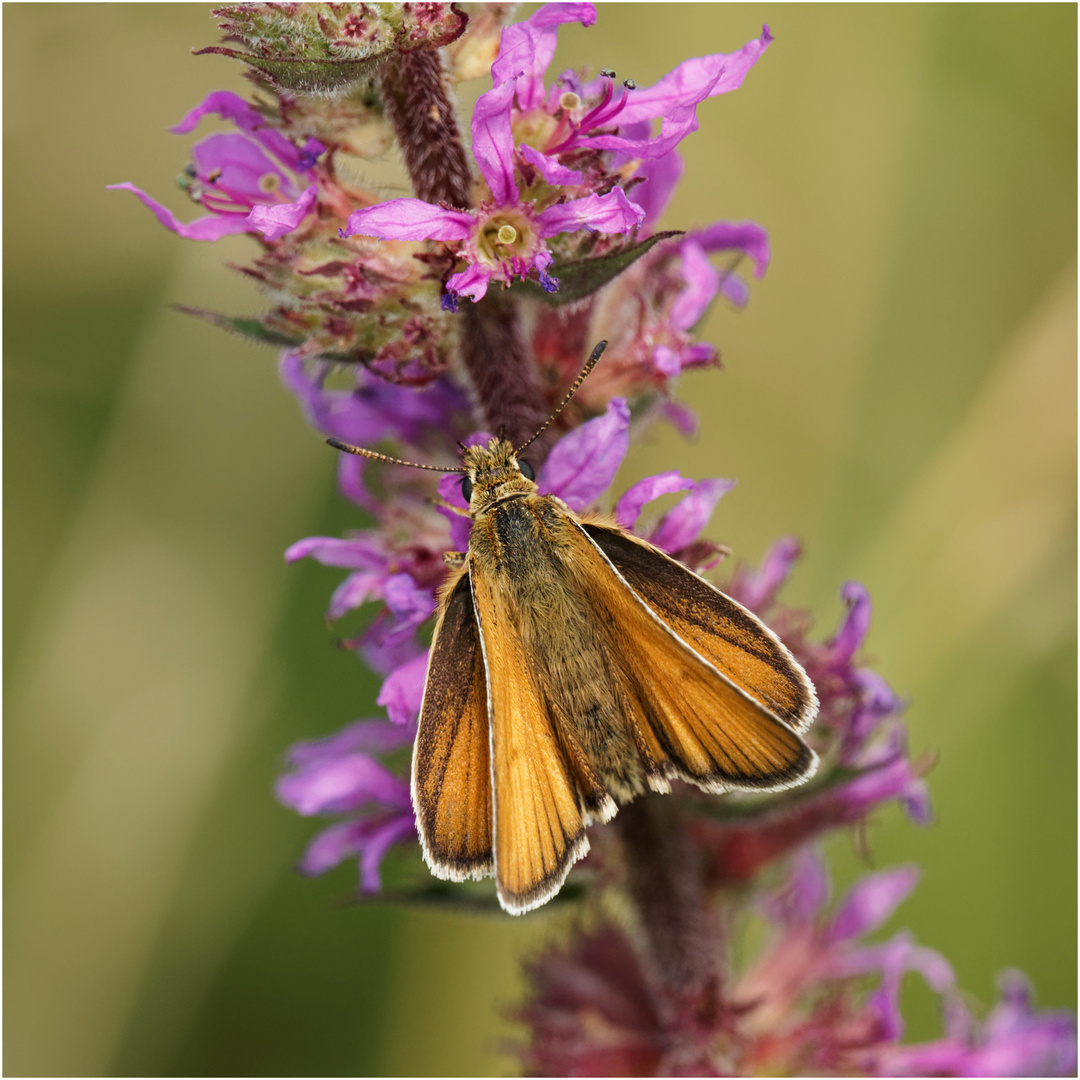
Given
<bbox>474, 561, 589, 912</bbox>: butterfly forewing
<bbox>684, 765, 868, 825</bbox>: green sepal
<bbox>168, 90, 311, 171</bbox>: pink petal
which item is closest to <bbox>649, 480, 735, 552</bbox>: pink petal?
<bbox>474, 561, 589, 912</bbox>: butterfly forewing

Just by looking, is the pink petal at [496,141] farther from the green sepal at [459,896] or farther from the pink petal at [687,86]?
the green sepal at [459,896]

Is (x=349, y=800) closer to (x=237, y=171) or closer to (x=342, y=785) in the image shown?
(x=342, y=785)

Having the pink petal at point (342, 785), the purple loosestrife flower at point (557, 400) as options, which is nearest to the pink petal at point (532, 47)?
the purple loosestrife flower at point (557, 400)

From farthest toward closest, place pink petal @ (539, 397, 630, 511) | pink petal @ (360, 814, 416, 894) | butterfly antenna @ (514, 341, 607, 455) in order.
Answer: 1. pink petal @ (360, 814, 416, 894)
2. butterfly antenna @ (514, 341, 607, 455)
3. pink petal @ (539, 397, 630, 511)

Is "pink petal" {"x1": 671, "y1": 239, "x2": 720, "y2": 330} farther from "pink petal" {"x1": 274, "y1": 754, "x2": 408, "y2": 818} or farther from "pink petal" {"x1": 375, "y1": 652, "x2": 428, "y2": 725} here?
"pink petal" {"x1": 274, "y1": 754, "x2": 408, "y2": 818}

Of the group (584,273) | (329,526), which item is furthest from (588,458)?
(329,526)
